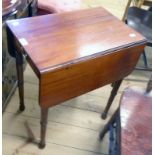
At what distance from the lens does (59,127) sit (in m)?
1.58

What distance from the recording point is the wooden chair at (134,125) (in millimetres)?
960

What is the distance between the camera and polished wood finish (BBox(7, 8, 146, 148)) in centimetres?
101

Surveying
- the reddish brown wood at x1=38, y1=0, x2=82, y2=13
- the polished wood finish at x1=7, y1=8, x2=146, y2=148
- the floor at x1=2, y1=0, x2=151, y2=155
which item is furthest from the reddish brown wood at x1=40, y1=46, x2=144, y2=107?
the reddish brown wood at x1=38, y1=0, x2=82, y2=13

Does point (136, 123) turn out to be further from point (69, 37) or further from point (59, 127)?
point (59, 127)

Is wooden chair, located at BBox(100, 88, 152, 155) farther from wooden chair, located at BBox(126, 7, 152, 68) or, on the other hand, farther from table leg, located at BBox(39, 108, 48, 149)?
wooden chair, located at BBox(126, 7, 152, 68)

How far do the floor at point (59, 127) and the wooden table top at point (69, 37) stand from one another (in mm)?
690

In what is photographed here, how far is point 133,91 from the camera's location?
47.9 inches

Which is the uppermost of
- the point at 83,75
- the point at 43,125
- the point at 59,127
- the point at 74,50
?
the point at 74,50

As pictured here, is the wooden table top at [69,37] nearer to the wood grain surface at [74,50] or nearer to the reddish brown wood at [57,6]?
the wood grain surface at [74,50]

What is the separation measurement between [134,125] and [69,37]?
525mm

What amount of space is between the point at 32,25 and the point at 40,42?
0.51ft

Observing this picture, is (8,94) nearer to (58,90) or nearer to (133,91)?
(58,90)

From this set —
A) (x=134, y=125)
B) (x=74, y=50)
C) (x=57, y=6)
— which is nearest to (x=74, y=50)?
(x=74, y=50)

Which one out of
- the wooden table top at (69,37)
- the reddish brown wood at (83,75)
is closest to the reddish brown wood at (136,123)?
the reddish brown wood at (83,75)
